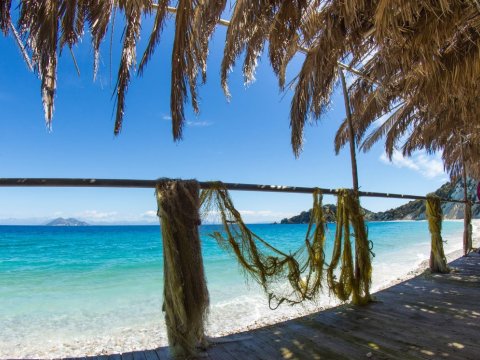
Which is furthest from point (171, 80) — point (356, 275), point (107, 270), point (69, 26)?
point (107, 270)

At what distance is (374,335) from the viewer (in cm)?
180

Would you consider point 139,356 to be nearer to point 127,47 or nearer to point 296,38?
point 127,47

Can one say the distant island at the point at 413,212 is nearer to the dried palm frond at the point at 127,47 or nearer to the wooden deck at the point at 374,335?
the wooden deck at the point at 374,335

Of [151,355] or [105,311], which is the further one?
[105,311]

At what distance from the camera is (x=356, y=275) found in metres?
2.50

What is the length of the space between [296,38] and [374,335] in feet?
8.87

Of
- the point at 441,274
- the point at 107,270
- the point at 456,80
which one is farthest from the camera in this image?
the point at 107,270

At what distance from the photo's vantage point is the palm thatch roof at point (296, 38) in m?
2.03

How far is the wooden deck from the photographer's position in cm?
157

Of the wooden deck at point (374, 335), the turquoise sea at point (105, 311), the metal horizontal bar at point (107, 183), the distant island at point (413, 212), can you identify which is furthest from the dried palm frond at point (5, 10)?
the distant island at point (413, 212)

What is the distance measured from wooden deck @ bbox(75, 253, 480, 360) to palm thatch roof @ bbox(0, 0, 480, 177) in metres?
1.43

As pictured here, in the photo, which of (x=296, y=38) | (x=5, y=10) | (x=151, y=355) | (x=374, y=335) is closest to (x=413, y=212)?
(x=296, y=38)

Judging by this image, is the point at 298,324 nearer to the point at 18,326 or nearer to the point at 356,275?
the point at 356,275

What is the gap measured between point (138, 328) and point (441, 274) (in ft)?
12.7
